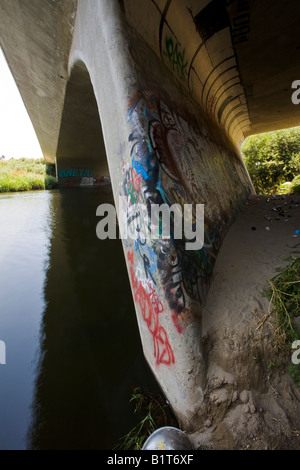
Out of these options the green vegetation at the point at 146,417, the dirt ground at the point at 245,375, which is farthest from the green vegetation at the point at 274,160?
the green vegetation at the point at 146,417

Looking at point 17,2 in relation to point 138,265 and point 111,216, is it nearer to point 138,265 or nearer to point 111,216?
point 138,265

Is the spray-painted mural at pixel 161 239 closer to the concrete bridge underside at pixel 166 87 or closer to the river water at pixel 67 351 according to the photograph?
the concrete bridge underside at pixel 166 87

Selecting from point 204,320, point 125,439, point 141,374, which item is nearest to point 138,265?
point 204,320

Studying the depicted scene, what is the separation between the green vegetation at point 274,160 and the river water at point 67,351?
14155 millimetres

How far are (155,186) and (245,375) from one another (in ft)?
7.75

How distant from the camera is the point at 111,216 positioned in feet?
46.1

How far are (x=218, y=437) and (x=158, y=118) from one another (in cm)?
405

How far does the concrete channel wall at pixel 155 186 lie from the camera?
2605 mm

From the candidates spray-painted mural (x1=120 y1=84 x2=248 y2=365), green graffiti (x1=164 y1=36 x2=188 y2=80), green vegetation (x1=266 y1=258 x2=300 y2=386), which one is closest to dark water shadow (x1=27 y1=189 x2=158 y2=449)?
spray-painted mural (x1=120 y1=84 x2=248 y2=365)

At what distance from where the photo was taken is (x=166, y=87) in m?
4.54

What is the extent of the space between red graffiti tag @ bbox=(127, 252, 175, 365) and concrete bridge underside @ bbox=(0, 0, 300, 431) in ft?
0.05

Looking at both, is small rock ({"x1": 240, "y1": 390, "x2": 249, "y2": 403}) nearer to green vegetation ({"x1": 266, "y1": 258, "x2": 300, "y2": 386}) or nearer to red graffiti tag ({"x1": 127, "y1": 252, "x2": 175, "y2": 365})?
green vegetation ({"x1": 266, "y1": 258, "x2": 300, "y2": 386})

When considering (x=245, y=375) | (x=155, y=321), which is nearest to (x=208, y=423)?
(x=245, y=375)

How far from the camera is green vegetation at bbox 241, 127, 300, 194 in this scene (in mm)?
16297
